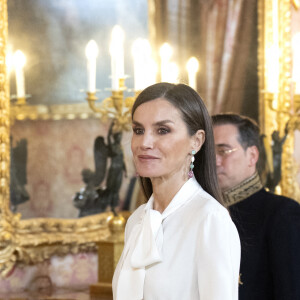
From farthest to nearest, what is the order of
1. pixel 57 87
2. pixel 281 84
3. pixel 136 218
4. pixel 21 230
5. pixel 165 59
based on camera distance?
pixel 281 84, pixel 165 59, pixel 57 87, pixel 21 230, pixel 136 218

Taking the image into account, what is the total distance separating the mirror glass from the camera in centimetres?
354

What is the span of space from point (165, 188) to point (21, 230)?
181cm

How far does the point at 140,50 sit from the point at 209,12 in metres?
0.74

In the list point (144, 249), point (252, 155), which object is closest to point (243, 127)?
point (252, 155)

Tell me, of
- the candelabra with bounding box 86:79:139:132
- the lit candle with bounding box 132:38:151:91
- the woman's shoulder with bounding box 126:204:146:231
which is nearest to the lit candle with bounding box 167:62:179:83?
the lit candle with bounding box 132:38:151:91

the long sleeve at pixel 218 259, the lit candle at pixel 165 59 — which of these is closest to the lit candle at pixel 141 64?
the lit candle at pixel 165 59

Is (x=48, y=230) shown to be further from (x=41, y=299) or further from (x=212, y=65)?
(x=212, y=65)

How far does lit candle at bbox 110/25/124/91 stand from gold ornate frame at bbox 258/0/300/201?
1.04 metres

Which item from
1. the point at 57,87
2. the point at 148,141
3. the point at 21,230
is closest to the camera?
the point at 148,141

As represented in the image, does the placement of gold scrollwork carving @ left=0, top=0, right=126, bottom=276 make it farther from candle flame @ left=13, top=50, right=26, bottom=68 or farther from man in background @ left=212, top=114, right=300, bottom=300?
man in background @ left=212, top=114, right=300, bottom=300

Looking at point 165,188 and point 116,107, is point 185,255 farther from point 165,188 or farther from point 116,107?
point 116,107

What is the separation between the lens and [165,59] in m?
3.78

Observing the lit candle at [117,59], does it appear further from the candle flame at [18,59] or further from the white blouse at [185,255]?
the white blouse at [185,255]

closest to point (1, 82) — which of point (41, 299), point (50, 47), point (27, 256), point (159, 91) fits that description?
point (50, 47)
